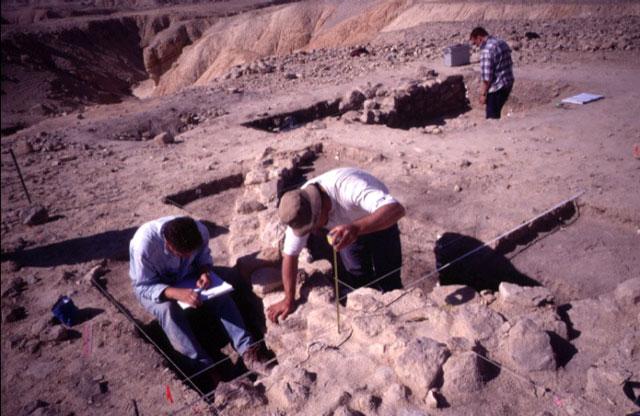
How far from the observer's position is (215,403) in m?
2.75

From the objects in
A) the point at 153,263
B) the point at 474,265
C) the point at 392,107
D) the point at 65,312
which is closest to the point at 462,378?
the point at 474,265

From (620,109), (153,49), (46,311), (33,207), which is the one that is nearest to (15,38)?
(153,49)

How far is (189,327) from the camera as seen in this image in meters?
3.66

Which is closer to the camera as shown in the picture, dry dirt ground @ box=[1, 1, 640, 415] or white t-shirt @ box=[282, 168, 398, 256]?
dry dirt ground @ box=[1, 1, 640, 415]

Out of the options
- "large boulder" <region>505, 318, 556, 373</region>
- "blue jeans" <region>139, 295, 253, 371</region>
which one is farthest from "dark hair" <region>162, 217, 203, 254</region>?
"large boulder" <region>505, 318, 556, 373</region>

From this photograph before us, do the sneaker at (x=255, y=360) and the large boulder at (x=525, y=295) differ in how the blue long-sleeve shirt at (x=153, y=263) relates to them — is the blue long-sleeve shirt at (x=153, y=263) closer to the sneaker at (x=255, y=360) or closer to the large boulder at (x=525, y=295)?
the sneaker at (x=255, y=360)

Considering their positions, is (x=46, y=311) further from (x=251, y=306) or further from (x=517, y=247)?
(x=517, y=247)

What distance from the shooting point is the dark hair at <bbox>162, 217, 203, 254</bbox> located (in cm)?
333

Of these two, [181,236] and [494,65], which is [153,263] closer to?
[181,236]

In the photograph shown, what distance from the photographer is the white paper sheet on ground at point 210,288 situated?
141 inches

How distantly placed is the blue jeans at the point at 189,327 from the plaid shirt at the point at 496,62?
6.27 metres

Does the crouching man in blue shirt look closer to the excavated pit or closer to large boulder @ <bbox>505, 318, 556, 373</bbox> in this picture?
large boulder @ <bbox>505, 318, 556, 373</bbox>

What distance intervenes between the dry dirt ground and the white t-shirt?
1133 mm

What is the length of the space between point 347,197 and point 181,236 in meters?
1.26
